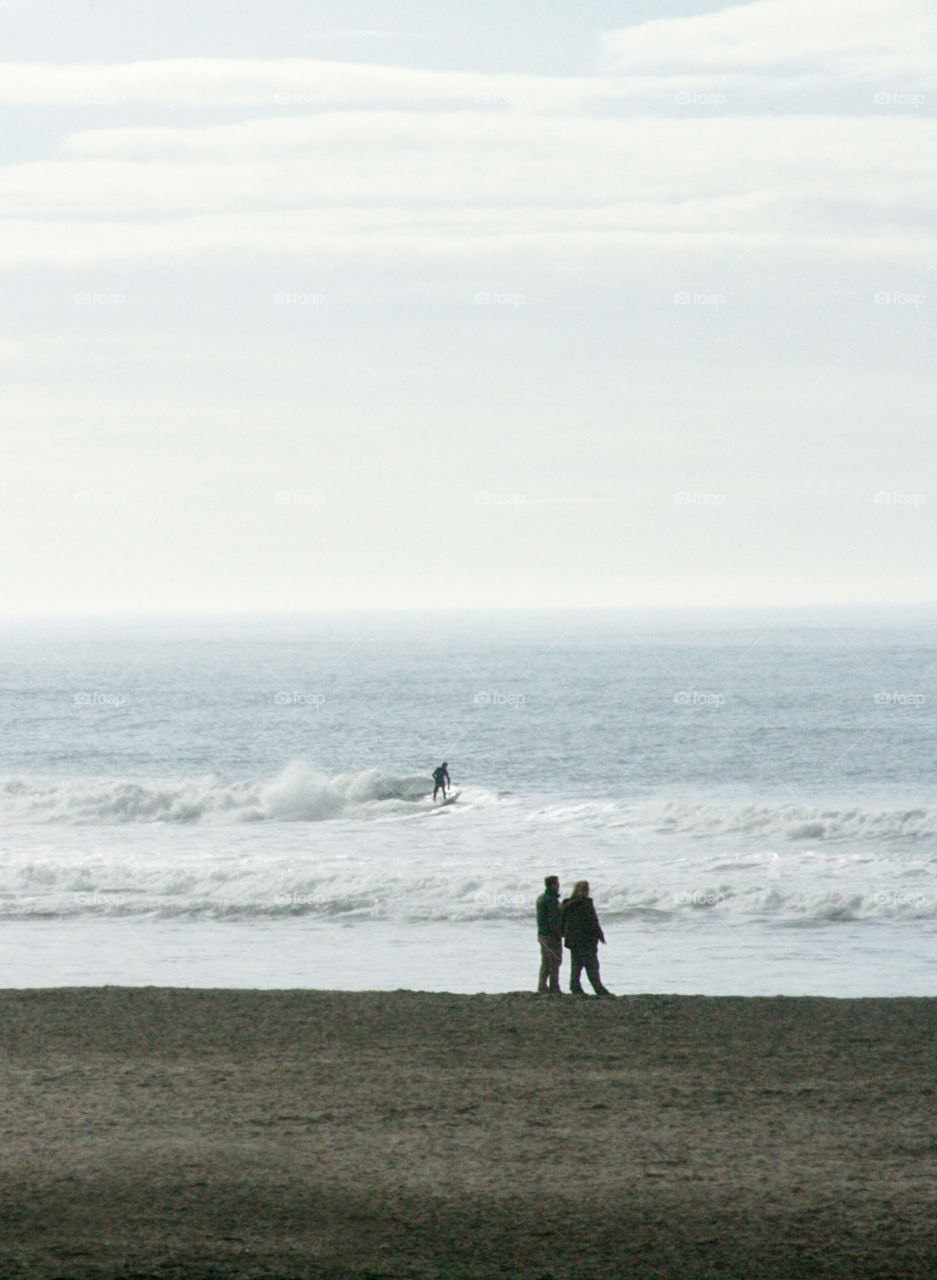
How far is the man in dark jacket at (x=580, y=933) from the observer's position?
17.5 metres

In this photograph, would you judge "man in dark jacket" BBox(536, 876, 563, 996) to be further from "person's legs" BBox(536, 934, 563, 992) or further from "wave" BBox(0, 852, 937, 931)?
"wave" BBox(0, 852, 937, 931)

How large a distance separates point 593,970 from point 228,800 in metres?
32.5

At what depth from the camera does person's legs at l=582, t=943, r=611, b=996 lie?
17.3 meters

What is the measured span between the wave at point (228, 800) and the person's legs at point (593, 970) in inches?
1140

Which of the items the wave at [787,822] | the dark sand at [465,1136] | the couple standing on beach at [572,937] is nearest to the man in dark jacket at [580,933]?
the couple standing on beach at [572,937]

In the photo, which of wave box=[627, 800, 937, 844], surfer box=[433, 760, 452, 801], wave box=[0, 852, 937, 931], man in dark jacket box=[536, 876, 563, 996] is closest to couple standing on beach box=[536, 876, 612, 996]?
man in dark jacket box=[536, 876, 563, 996]

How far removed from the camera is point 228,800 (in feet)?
160

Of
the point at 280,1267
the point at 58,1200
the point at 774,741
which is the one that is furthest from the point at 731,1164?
the point at 774,741

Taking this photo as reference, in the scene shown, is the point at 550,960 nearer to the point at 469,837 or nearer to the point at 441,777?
the point at 469,837

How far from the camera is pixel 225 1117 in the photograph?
1205cm

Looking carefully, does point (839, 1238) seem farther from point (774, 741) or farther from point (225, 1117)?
point (774, 741)

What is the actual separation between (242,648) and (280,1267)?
192931 mm

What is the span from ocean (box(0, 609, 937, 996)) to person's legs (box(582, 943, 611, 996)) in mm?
2296

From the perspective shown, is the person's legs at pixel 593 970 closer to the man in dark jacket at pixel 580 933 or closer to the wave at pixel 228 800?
the man in dark jacket at pixel 580 933
